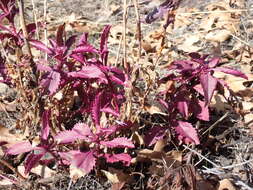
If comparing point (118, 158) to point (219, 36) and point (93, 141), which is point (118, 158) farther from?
point (219, 36)

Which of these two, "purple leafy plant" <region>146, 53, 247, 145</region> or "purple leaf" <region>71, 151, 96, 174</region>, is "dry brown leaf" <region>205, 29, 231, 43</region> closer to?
"purple leafy plant" <region>146, 53, 247, 145</region>

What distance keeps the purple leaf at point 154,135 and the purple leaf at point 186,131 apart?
0.17ft

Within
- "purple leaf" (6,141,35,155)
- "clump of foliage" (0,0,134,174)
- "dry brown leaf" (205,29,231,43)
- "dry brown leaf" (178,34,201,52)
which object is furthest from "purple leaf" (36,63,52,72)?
"dry brown leaf" (205,29,231,43)

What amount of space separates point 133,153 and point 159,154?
4.7 inches

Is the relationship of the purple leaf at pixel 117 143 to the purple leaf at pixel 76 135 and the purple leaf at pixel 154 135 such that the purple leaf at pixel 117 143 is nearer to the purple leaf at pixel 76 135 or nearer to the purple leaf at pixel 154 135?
the purple leaf at pixel 76 135

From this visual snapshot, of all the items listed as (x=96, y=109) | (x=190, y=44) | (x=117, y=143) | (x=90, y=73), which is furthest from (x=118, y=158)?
(x=190, y=44)

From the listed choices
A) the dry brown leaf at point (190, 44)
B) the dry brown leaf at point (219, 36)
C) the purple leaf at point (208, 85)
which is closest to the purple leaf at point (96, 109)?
the purple leaf at point (208, 85)

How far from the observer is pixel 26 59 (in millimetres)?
1306

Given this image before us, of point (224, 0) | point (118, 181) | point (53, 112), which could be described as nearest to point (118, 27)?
point (224, 0)

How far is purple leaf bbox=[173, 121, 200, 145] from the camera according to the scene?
4.62 feet

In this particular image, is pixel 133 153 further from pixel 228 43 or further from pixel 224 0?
pixel 224 0

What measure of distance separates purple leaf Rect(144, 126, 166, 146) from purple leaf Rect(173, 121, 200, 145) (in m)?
0.05

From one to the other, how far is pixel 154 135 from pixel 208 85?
271mm

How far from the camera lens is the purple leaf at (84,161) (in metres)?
1.18
